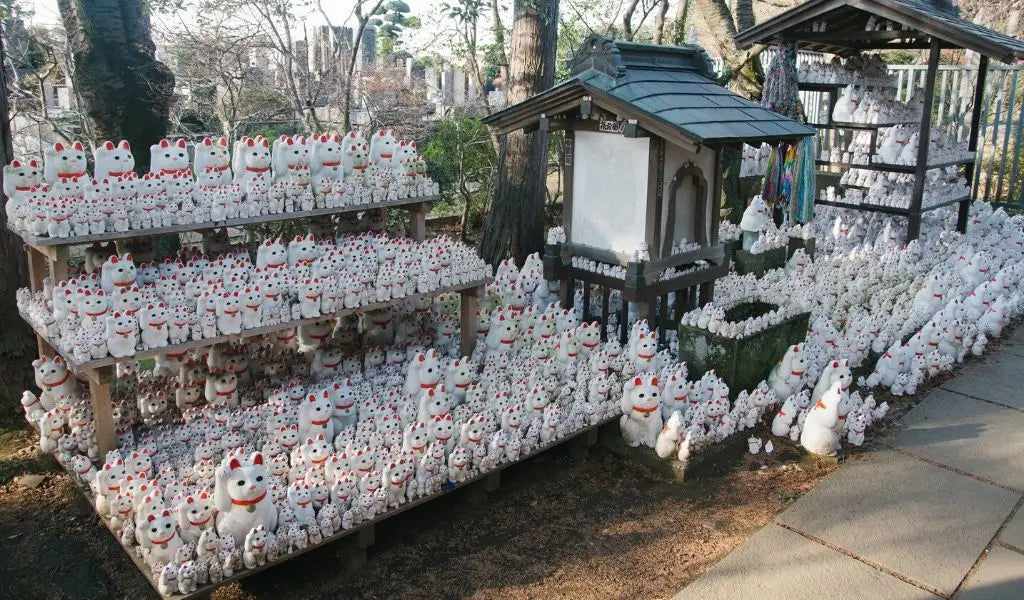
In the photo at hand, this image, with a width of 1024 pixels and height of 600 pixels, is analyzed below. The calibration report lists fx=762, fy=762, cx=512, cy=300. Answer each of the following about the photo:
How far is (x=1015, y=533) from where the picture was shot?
13.0 ft

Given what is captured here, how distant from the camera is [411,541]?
399 centimetres

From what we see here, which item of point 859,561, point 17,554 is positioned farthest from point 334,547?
point 859,561

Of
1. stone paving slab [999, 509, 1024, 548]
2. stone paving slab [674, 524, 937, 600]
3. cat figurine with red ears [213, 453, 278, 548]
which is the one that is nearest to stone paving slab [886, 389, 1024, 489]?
stone paving slab [999, 509, 1024, 548]

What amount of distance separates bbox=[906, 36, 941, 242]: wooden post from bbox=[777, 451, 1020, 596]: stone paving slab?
4.52 meters

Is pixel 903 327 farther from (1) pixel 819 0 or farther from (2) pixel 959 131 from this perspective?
(2) pixel 959 131

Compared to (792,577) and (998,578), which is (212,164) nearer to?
(792,577)

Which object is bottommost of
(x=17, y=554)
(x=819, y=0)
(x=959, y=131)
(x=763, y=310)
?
(x=17, y=554)

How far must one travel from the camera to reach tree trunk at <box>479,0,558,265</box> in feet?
25.4

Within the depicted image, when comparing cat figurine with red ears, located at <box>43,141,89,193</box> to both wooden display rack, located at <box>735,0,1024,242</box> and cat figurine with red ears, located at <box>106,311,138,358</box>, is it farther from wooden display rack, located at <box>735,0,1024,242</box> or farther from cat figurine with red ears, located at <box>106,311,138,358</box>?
wooden display rack, located at <box>735,0,1024,242</box>

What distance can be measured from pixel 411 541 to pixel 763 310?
323 centimetres

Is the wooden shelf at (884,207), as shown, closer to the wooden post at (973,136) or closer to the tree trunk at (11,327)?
the wooden post at (973,136)

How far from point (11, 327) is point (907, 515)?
18.7ft

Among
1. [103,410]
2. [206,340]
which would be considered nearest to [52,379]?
[103,410]

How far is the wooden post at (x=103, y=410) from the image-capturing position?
402cm
